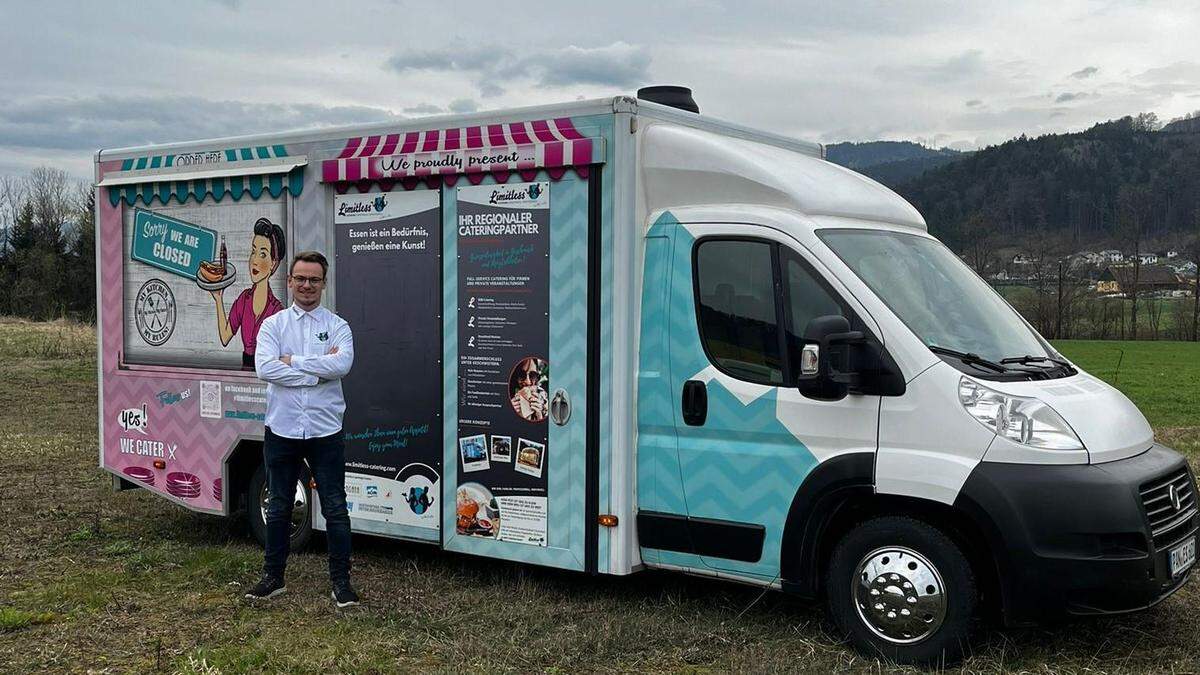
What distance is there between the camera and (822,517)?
17.8 feet

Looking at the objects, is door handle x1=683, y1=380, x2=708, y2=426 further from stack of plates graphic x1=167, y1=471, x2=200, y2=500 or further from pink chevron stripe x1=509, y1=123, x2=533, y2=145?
stack of plates graphic x1=167, y1=471, x2=200, y2=500

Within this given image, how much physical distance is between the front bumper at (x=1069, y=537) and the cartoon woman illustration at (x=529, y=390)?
7.62 feet

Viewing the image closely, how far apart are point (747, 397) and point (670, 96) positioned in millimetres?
2065

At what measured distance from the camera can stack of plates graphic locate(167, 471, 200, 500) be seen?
7.94m

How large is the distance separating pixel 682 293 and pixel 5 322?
141ft

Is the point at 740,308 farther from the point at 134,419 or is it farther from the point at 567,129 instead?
the point at 134,419

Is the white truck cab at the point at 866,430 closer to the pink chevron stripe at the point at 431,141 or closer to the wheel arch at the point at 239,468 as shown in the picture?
the pink chevron stripe at the point at 431,141

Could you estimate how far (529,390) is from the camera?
20.8 ft

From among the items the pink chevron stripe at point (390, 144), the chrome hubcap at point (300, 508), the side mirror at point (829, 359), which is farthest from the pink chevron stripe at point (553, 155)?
the chrome hubcap at point (300, 508)

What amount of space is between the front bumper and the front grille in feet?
0.05

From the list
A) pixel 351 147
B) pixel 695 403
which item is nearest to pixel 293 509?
pixel 351 147

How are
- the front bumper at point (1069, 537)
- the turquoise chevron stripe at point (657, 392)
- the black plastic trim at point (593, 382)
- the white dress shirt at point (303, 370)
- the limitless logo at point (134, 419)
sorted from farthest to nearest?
the limitless logo at point (134, 419)
the white dress shirt at point (303, 370)
the black plastic trim at point (593, 382)
the turquoise chevron stripe at point (657, 392)
the front bumper at point (1069, 537)

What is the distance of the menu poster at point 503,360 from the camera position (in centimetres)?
629

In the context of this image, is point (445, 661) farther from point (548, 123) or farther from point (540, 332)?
point (548, 123)
